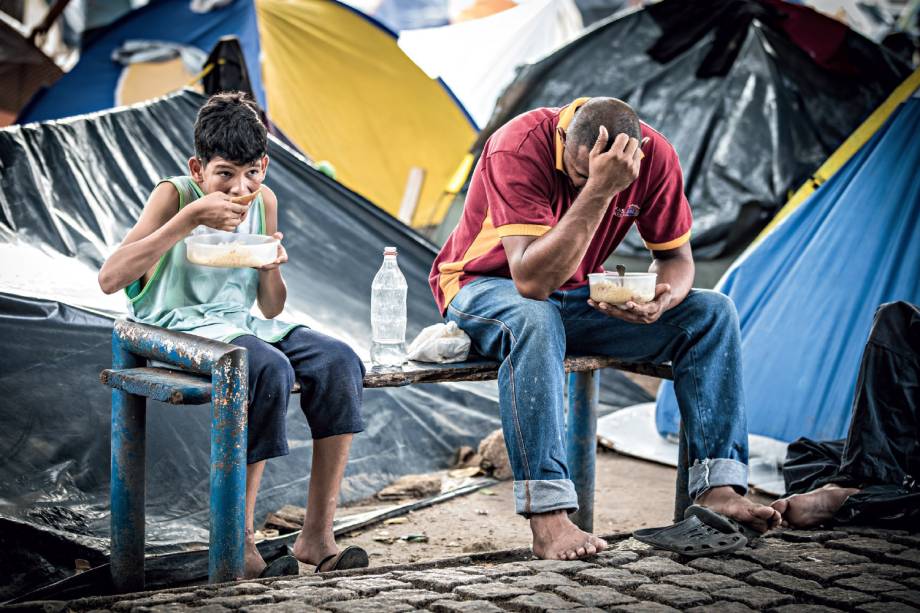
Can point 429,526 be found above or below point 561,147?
below

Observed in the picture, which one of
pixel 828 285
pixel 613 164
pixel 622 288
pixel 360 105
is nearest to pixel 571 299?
pixel 622 288

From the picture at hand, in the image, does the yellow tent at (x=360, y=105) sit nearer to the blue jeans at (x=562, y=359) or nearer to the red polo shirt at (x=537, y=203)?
the red polo shirt at (x=537, y=203)

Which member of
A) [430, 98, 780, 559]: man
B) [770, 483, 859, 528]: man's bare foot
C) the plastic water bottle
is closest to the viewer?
[430, 98, 780, 559]: man

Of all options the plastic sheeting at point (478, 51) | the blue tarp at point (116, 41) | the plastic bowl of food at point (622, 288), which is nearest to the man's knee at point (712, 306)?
the plastic bowl of food at point (622, 288)

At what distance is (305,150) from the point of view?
25.7 feet

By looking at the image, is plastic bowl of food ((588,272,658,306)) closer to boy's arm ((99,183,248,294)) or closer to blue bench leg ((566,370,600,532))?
blue bench leg ((566,370,600,532))

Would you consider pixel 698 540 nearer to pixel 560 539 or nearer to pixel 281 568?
pixel 560 539

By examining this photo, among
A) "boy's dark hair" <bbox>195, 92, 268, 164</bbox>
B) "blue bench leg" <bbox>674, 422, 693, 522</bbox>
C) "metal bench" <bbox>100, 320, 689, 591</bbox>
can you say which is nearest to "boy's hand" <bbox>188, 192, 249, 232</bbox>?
"boy's dark hair" <bbox>195, 92, 268, 164</bbox>

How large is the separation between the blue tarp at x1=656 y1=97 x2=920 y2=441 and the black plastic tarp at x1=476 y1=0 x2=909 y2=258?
1.48 metres

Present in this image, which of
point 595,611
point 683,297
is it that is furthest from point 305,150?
point 595,611

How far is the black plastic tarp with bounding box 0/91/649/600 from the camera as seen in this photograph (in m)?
2.98

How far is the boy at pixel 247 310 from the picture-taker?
7.95ft

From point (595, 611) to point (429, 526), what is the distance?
1413 millimetres

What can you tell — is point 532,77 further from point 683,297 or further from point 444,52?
point 683,297
